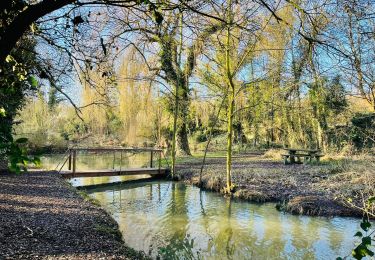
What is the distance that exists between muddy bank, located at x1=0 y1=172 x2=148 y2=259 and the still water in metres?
0.86

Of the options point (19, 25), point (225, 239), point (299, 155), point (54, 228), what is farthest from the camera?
point (299, 155)

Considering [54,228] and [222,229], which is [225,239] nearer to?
[222,229]

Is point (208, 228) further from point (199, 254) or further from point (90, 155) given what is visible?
point (90, 155)

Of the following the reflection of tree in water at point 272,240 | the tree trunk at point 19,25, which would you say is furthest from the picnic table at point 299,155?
the tree trunk at point 19,25

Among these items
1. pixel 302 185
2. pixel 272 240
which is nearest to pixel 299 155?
pixel 302 185

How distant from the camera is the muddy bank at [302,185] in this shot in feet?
33.1

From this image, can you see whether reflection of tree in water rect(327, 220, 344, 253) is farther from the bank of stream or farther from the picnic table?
the picnic table

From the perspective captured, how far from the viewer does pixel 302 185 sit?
41.2 ft

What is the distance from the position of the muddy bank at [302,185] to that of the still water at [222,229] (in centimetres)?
41

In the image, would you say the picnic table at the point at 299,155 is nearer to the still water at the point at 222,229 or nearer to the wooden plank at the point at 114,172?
the wooden plank at the point at 114,172

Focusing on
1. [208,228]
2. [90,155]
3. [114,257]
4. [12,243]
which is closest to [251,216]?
[208,228]

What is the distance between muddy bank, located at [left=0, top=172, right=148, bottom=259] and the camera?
5.17m

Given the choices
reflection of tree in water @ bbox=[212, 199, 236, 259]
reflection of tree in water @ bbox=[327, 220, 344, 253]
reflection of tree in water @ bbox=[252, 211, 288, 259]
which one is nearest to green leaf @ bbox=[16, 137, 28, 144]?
reflection of tree in water @ bbox=[212, 199, 236, 259]

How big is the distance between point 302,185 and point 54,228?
331 inches
